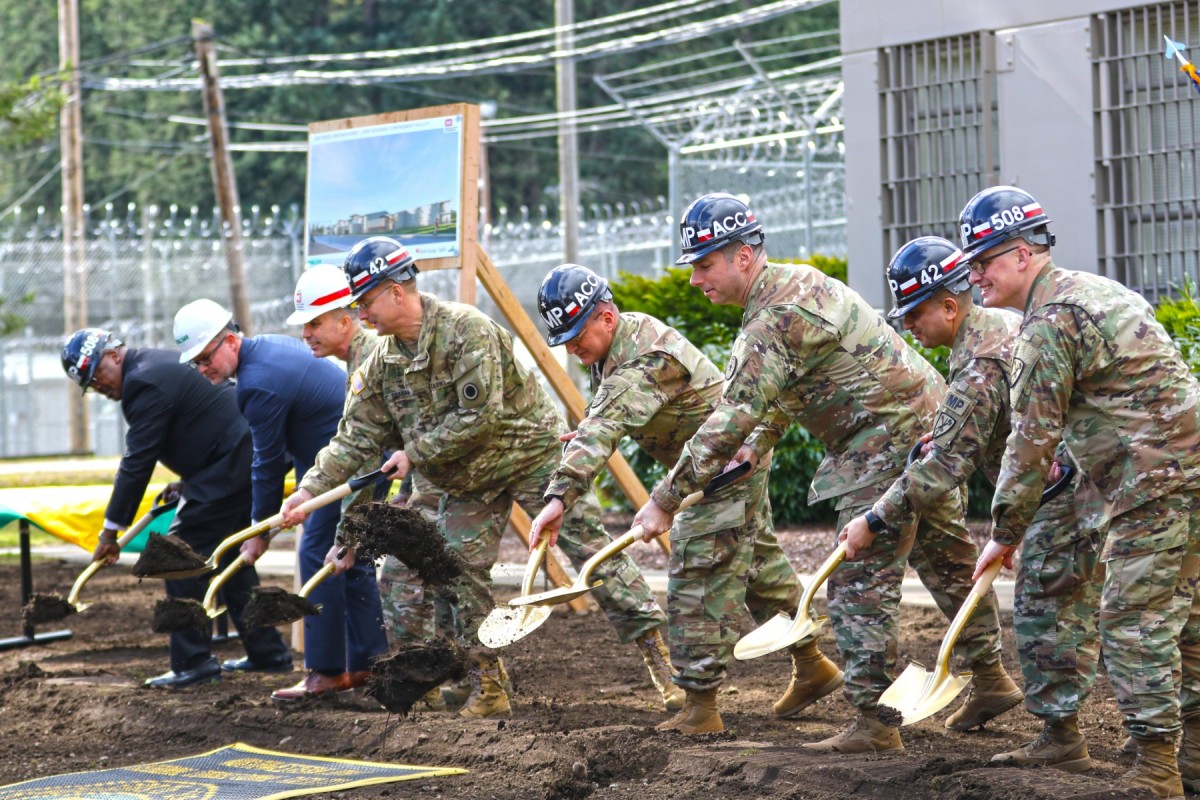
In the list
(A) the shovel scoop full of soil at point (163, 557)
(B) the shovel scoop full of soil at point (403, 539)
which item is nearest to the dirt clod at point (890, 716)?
(B) the shovel scoop full of soil at point (403, 539)

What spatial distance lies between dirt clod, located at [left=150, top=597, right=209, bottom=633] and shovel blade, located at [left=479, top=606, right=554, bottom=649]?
7.53 ft

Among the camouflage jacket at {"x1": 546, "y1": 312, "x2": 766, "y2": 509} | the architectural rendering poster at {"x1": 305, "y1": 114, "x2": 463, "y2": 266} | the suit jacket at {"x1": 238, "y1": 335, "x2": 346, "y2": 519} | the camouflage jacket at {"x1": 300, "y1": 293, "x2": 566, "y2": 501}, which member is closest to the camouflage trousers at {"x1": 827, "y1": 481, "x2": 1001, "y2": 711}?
the camouflage jacket at {"x1": 546, "y1": 312, "x2": 766, "y2": 509}

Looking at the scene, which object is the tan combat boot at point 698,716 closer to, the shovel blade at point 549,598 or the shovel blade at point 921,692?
the shovel blade at point 549,598

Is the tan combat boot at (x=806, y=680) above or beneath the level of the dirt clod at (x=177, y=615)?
beneath

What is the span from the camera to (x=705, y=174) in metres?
19.2

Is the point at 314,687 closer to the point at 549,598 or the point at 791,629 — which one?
the point at 549,598

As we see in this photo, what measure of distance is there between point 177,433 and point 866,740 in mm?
4580

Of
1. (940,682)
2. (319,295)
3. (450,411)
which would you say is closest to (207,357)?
(319,295)

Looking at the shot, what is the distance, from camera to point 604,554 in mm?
6230

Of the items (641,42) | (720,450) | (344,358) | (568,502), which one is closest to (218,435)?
(344,358)

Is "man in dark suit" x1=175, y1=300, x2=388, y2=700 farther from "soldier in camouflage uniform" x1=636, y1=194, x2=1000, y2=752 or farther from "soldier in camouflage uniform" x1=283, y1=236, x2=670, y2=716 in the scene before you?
"soldier in camouflage uniform" x1=636, y1=194, x2=1000, y2=752

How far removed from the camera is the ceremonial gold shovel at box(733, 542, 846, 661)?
573 centimetres

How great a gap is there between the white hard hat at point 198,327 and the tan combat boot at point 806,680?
3.42 meters

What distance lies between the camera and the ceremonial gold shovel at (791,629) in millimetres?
5734
